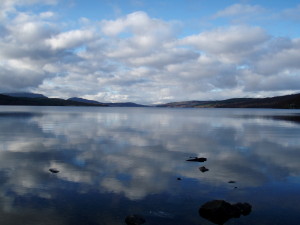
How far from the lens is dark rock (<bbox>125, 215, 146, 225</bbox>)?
13.1 metres

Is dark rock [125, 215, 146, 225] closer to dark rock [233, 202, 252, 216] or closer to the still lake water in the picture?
the still lake water

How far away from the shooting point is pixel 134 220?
13.2 metres

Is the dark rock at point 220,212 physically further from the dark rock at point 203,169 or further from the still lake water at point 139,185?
the dark rock at point 203,169

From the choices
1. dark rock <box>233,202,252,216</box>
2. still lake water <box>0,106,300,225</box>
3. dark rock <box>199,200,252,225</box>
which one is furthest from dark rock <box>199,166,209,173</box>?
dark rock <box>199,200,252,225</box>

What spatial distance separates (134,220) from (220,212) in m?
4.40

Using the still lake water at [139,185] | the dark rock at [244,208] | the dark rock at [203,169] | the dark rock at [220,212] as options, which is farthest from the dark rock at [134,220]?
the dark rock at [203,169]

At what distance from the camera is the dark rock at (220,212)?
13766 mm

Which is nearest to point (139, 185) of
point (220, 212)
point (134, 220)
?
point (134, 220)

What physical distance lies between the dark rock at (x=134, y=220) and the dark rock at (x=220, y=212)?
10.6 ft

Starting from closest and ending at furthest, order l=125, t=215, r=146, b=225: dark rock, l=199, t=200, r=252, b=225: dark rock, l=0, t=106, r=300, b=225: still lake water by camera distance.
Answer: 1. l=125, t=215, r=146, b=225: dark rock
2. l=199, t=200, r=252, b=225: dark rock
3. l=0, t=106, r=300, b=225: still lake water

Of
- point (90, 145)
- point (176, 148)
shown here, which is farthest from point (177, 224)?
point (90, 145)

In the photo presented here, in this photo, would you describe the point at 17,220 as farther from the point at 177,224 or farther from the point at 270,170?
the point at 270,170

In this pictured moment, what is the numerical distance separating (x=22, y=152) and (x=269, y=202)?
26104 millimetres

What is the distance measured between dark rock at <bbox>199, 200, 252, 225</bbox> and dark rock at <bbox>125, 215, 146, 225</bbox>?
3.24 meters
